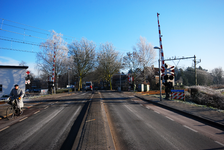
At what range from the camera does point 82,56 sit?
48.1 m

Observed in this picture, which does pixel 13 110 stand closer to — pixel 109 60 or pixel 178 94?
pixel 178 94

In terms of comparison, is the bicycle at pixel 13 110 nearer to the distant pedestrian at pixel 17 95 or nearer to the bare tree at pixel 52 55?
the distant pedestrian at pixel 17 95

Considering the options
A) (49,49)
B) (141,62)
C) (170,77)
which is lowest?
(170,77)

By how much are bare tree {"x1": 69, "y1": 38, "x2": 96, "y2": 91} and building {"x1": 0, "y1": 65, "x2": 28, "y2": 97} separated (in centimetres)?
2008

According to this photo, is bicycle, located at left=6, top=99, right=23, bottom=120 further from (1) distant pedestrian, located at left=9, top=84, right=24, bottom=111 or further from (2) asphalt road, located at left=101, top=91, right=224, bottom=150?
(2) asphalt road, located at left=101, top=91, right=224, bottom=150

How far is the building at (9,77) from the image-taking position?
90.3 ft

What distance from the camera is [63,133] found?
5844 millimetres

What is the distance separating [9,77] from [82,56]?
23.4m

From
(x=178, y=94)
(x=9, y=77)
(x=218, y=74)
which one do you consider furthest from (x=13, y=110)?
(x=218, y=74)

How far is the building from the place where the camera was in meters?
27.5

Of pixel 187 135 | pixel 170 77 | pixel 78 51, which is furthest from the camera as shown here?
pixel 78 51

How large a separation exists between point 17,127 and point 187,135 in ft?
24.0

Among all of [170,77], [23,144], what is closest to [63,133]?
[23,144]

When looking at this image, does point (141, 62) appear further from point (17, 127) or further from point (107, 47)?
point (17, 127)
